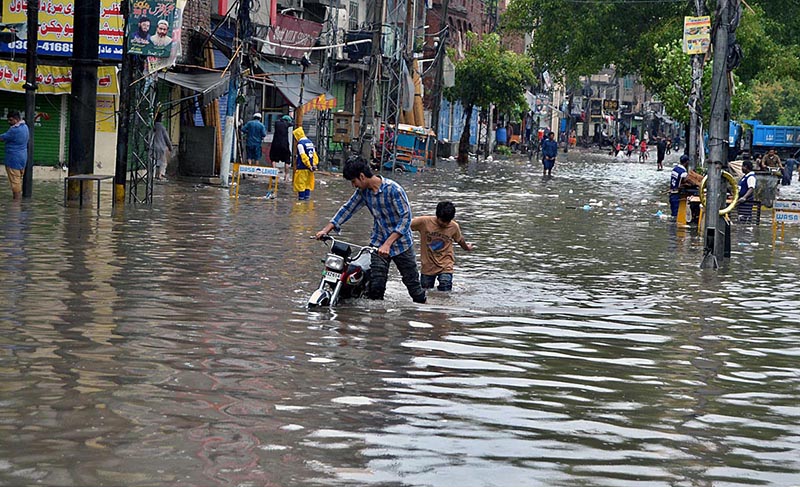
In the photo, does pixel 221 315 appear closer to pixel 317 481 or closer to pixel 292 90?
pixel 317 481

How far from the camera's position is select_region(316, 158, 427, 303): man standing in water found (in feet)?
40.3

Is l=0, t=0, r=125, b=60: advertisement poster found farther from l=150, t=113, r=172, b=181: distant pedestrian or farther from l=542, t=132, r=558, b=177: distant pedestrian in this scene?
l=542, t=132, r=558, b=177: distant pedestrian

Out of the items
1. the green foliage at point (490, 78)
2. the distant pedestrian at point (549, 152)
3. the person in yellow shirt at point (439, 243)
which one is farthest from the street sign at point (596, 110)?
the person in yellow shirt at point (439, 243)

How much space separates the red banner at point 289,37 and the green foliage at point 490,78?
79.2 ft

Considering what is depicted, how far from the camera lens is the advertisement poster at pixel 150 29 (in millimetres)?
24953

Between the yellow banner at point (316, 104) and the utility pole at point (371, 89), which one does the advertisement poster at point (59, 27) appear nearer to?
the yellow banner at point (316, 104)

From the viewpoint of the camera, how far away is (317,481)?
6.32m

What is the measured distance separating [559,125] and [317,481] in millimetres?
124597

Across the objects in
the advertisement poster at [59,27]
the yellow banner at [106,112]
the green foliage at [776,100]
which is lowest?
the yellow banner at [106,112]

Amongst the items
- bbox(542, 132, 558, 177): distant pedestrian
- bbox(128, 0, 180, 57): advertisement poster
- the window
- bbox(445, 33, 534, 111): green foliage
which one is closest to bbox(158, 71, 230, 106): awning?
bbox(128, 0, 180, 57): advertisement poster

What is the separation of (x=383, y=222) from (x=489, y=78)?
2143 inches

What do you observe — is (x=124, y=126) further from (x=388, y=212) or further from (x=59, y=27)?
(x=388, y=212)

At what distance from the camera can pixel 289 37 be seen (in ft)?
135

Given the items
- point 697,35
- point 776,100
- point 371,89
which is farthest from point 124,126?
point 776,100
